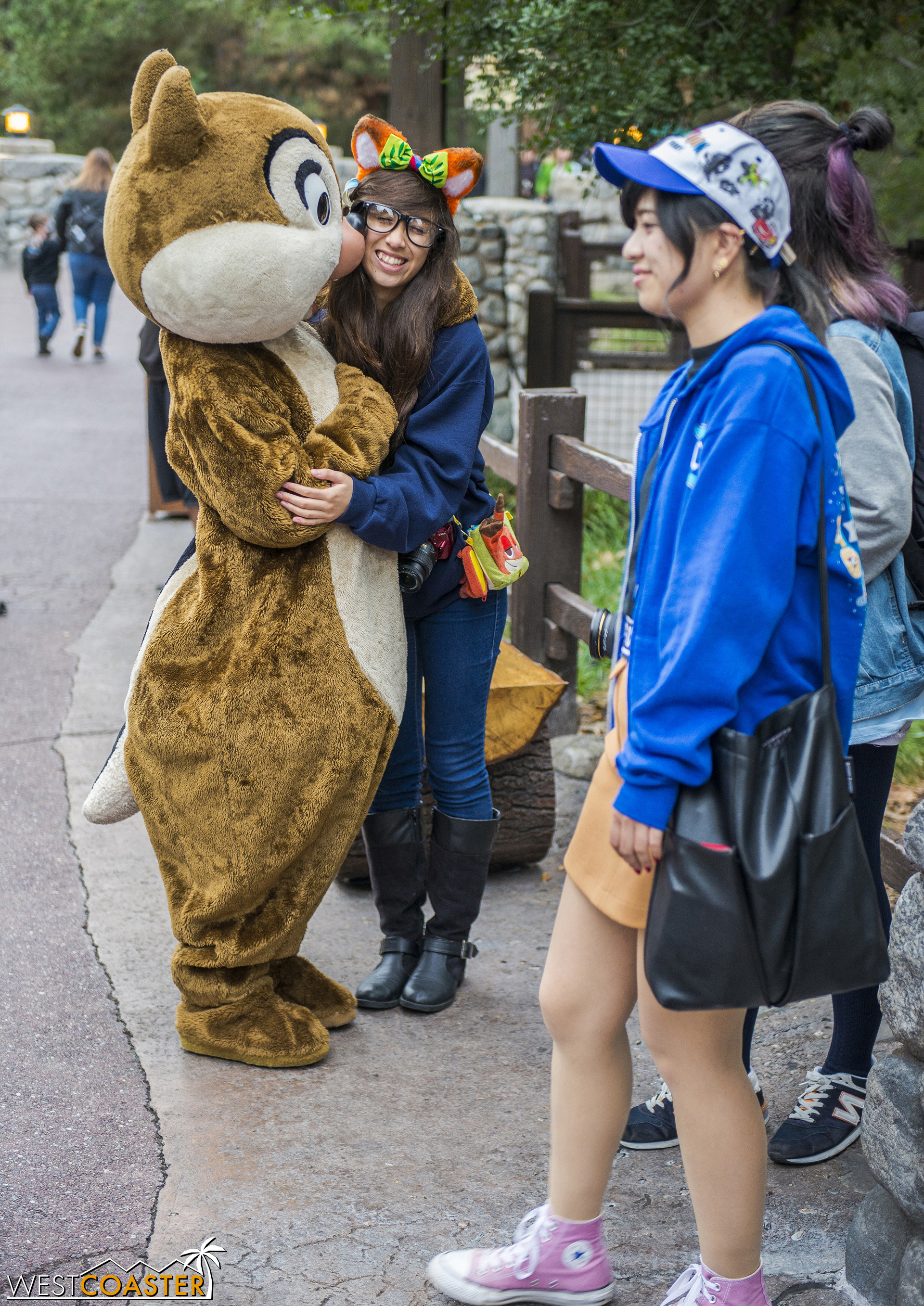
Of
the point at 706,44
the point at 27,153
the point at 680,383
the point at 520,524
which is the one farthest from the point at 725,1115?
the point at 27,153

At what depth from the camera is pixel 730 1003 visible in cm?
173

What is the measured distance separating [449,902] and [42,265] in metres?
12.0

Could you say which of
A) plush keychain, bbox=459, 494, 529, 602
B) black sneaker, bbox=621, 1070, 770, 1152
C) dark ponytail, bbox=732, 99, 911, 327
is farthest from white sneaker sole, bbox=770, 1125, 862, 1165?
dark ponytail, bbox=732, 99, 911, 327

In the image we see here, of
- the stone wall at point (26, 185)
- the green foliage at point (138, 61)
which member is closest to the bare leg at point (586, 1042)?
the stone wall at point (26, 185)

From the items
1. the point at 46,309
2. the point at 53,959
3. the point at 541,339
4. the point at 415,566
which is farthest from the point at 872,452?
the point at 46,309

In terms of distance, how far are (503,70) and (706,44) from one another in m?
1.04

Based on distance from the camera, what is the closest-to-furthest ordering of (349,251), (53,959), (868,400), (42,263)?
(868,400)
(349,251)
(53,959)
(42,263)

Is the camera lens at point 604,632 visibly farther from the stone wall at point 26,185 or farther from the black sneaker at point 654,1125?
the stone wall at point 26,185

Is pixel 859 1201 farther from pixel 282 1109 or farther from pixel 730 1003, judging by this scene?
pixel 282 1109

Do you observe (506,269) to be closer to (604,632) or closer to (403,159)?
(403,159)

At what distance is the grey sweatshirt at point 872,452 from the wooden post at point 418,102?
566 cm

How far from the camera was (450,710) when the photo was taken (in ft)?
10.1

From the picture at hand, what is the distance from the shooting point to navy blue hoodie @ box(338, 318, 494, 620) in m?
2.69

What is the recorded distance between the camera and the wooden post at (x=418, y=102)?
7.30 metres
